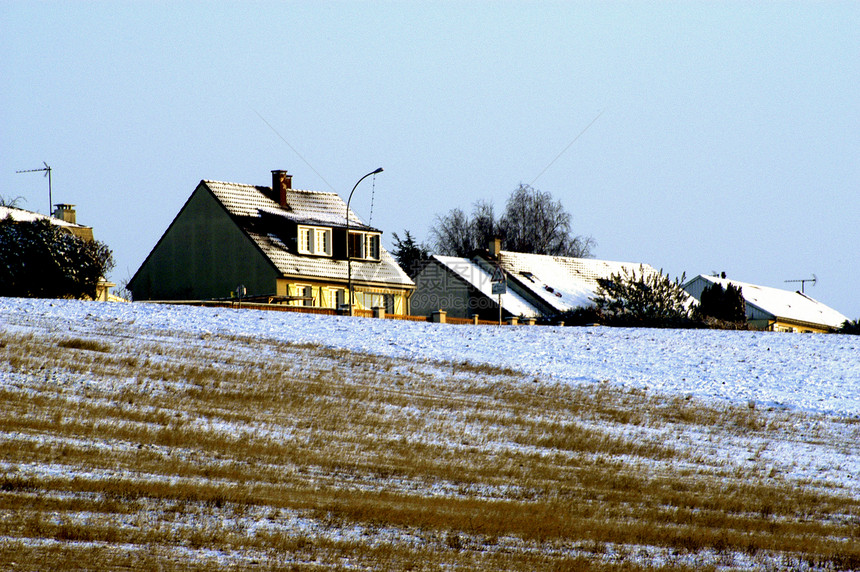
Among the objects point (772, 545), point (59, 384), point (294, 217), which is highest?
point (294, 217)

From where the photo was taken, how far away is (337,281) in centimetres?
5791

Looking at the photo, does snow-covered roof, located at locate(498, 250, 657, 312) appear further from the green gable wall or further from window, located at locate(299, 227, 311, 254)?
the green gable wall

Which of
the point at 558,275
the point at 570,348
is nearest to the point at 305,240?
the point at 558,275

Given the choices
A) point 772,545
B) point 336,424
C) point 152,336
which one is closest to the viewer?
point 772,545

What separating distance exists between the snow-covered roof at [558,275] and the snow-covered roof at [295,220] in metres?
11.0

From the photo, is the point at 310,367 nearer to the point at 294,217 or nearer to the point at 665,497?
the point at 665,497

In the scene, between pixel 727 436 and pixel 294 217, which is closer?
pixel 727 436

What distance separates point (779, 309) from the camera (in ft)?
288

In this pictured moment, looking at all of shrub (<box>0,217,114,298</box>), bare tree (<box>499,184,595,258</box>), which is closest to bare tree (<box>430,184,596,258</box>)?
bare tree (<box>499,184,595,258</box>)

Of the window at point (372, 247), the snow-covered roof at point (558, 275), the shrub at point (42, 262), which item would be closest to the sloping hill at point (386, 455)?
the shrub at point (42, 262)

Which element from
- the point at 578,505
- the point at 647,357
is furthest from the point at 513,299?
the point at 578,505

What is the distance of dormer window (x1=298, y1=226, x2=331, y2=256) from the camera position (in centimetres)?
5791

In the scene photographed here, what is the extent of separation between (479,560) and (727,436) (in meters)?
12.3

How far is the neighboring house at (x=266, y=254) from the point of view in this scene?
56.3 metres
